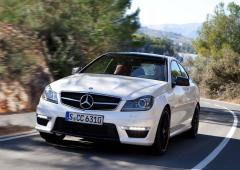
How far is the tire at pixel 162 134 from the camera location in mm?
9039

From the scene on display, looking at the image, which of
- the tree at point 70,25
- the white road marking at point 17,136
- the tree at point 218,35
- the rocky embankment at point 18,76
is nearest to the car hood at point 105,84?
the white road marking at point 17,136

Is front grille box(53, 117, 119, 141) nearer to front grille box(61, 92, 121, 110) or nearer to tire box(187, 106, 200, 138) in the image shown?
front grille box(61, 92, 121, 110)

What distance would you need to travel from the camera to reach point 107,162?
27.3ft

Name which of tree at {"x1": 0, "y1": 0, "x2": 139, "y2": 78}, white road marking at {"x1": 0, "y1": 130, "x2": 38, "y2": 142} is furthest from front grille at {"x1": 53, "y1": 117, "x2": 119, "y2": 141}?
tree at {"x1": 0, "y1": 0, "x2": 139, "y2": 78}

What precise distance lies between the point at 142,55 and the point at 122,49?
12.6m

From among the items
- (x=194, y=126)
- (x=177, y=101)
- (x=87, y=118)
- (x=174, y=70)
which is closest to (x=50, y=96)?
(x=87, y=118)

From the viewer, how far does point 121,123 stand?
8508mm

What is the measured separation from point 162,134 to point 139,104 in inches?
33.2

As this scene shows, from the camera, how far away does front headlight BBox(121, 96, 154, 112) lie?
858 cm

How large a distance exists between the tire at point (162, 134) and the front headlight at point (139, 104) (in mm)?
458

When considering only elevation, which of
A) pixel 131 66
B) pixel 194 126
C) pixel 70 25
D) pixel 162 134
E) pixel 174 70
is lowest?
pixel 194 126

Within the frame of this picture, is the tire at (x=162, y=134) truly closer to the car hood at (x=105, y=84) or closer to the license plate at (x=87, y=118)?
the car hood at (x=105, y=84)

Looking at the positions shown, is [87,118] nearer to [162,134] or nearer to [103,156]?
[103,156]

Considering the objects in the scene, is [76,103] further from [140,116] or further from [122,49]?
[122,49]
